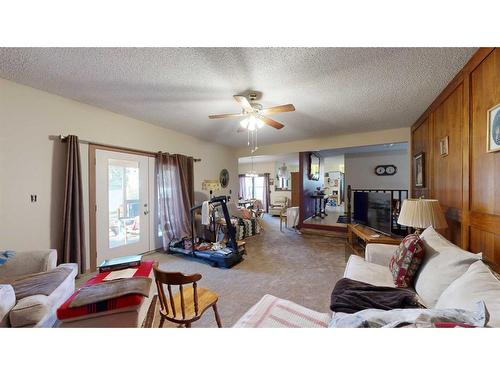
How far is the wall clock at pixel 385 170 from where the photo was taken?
585 centimetres

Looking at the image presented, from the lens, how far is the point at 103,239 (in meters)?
2.97

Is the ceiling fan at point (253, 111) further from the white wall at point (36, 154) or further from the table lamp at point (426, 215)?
the white wall at point (36, 154)

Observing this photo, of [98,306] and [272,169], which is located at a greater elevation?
[272,169]

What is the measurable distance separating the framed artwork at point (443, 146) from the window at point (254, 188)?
6976 mm

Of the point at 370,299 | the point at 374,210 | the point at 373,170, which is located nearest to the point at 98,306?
the point at 370,299

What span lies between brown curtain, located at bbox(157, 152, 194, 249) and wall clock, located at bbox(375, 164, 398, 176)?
5.71 meters

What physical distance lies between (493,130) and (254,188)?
26.3 ft

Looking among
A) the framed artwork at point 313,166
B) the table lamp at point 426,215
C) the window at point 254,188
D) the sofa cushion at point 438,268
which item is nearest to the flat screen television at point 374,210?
the table lamp at point 426,215

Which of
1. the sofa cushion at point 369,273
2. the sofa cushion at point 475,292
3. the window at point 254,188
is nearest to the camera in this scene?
the sofa cushion at point 475,292

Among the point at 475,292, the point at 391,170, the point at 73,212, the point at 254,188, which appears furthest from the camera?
the point at 254,188

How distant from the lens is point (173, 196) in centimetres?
382

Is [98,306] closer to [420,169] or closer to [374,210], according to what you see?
[374,210]
